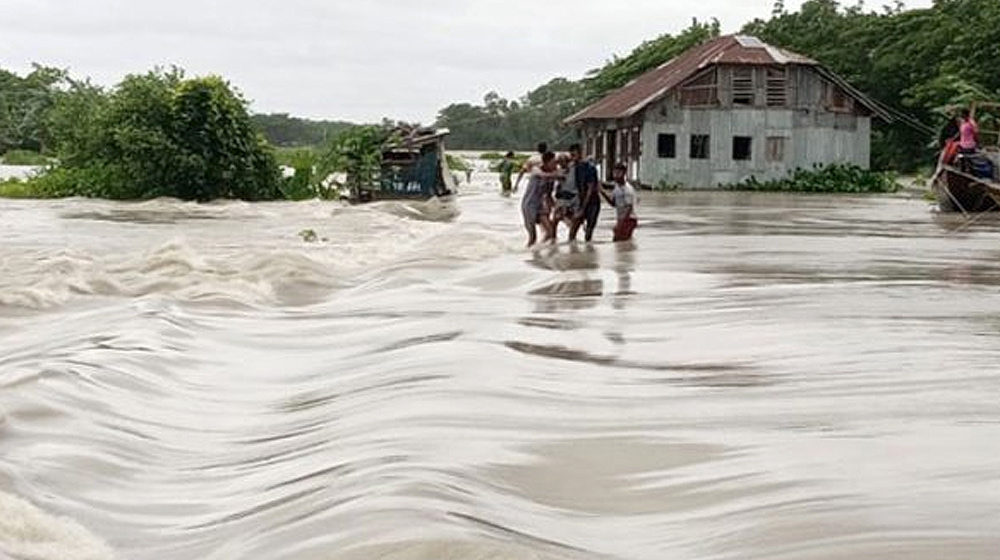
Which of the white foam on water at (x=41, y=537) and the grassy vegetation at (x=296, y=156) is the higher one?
the grassy vegetation at (x=296, y=156)

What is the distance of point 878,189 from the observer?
140 ft

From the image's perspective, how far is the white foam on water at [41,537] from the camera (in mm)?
5141

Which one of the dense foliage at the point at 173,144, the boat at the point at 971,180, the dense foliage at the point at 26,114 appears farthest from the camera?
the dense foliage at the point at 26,114

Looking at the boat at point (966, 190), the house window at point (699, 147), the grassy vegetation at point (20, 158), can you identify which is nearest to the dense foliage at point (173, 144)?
the house window at point (699, 147)

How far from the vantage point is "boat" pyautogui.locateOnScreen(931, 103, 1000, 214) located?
25.2m

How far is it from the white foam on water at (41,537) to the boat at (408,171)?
2963 centimetres

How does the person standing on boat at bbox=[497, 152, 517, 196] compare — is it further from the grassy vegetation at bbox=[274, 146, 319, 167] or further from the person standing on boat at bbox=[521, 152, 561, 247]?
A: the person standing on boat at bbox=[521, 152, 561, 247]

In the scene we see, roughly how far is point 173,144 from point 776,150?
18.4m

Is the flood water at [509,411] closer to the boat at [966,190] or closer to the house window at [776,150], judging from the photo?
the boat at [966,190]

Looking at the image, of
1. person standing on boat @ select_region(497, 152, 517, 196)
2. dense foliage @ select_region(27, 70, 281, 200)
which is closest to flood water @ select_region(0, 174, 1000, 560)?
dense foliage @ select_region(27, 70, 281, 200)

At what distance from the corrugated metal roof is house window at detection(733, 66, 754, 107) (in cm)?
37

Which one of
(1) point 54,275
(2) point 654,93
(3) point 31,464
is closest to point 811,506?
(3) point 31,464

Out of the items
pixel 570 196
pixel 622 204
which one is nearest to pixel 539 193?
pixel 570 196

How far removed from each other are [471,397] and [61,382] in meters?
2.55
